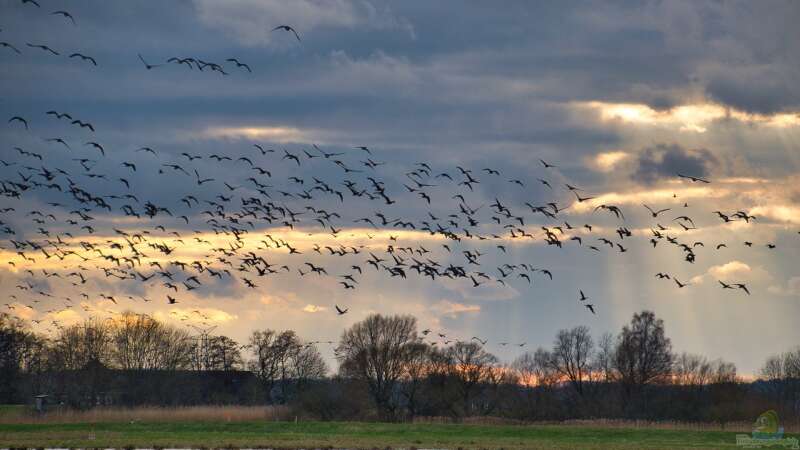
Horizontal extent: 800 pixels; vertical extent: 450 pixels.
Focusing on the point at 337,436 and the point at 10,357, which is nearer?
the point at 337,436

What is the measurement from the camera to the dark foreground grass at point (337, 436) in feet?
226

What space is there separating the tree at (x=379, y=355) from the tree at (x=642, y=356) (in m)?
30.1

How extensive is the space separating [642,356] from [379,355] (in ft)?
129

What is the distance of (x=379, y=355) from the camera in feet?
424

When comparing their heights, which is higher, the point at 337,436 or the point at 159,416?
the point at 159,416

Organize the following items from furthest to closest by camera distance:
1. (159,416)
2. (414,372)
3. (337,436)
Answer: (414,372) → (159,416) → (337,436)

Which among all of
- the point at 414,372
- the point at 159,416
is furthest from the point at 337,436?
the point at 414,372

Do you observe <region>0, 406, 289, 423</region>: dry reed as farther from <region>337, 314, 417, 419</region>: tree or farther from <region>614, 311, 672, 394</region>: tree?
<region>614, 311, 672, 394</region>: tree

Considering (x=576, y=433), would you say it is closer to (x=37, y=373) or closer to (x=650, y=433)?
(x=650, y=433)

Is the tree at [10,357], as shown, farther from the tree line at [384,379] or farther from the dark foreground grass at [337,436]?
the dark foreground grass at [337,436]

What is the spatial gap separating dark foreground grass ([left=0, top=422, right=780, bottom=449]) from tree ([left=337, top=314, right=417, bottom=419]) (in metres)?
21.2

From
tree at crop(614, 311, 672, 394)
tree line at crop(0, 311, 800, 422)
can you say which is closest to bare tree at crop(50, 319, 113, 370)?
tree line at crop(0, 311, 800, 422)

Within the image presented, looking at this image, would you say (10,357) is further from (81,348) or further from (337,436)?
(337,436)

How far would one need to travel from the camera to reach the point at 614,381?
144125 millimetres
